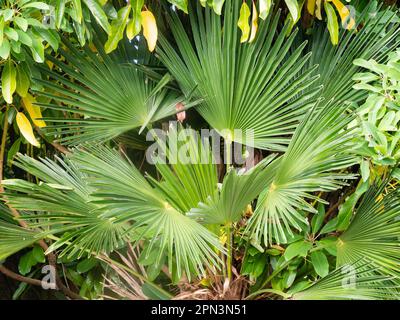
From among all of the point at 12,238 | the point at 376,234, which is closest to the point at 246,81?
the point at 376,234

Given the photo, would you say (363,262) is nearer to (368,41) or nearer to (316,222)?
(316,222)

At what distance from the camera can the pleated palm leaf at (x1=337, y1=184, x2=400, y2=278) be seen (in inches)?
81.7

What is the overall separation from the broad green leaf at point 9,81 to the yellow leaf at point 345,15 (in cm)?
125

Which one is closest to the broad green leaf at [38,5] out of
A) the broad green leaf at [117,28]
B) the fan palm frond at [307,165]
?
the broad green leaf at [117,28]

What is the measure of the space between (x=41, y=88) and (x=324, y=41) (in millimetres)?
1166

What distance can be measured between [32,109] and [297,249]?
46.9 inches

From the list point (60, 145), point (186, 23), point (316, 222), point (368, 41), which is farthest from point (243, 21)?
point (60, 145)

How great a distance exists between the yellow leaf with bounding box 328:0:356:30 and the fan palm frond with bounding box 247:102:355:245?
1.79ft

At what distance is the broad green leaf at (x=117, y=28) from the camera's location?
217 cm

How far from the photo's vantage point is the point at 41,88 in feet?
7.73

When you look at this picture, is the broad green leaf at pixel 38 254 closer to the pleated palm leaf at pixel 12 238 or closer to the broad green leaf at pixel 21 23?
the pleated palm leaf at pixel 12 238

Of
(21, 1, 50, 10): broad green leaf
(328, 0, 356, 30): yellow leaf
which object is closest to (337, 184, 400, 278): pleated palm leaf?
(328, 0, 356, 30): yellow leaf

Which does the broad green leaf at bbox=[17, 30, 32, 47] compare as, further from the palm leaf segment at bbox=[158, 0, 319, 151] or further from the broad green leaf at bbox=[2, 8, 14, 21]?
the palm leaf segment at bbox=[158, 0, 319, 151]

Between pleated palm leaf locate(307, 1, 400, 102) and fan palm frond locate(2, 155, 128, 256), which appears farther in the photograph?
pleated palm leaf locate(307, 1, 400, 102)
